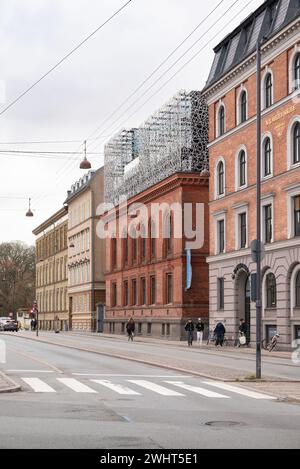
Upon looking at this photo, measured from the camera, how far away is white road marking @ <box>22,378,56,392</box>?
60.2 feet

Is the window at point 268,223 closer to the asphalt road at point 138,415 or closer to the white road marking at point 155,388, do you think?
the asphalt road at point 138,415

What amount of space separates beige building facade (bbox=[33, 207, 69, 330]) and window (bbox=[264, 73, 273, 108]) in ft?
187

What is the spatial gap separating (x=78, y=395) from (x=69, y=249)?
267 feet

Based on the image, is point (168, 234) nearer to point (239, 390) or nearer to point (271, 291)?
point (271, 291)

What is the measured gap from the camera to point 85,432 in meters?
11.3

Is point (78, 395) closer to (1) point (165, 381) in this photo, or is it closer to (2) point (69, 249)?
(1) point (165, 381)

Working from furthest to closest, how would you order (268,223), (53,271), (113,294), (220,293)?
(53,271)
(113,294)
(220,293)
(268,223)

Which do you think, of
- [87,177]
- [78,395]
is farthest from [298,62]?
[87,177]

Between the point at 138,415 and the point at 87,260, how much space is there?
242 feet

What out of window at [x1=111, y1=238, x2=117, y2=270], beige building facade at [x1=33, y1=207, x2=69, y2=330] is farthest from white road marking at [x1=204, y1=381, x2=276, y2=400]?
beige building facade at [x1=33, y1=207, x2=69, y2=330]

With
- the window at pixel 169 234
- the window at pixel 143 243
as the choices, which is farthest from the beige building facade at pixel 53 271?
the window at pixel 169 234

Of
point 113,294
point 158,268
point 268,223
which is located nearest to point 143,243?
point 158,268

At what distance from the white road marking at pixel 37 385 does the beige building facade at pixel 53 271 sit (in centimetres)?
7345

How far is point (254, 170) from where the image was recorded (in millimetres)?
43406
